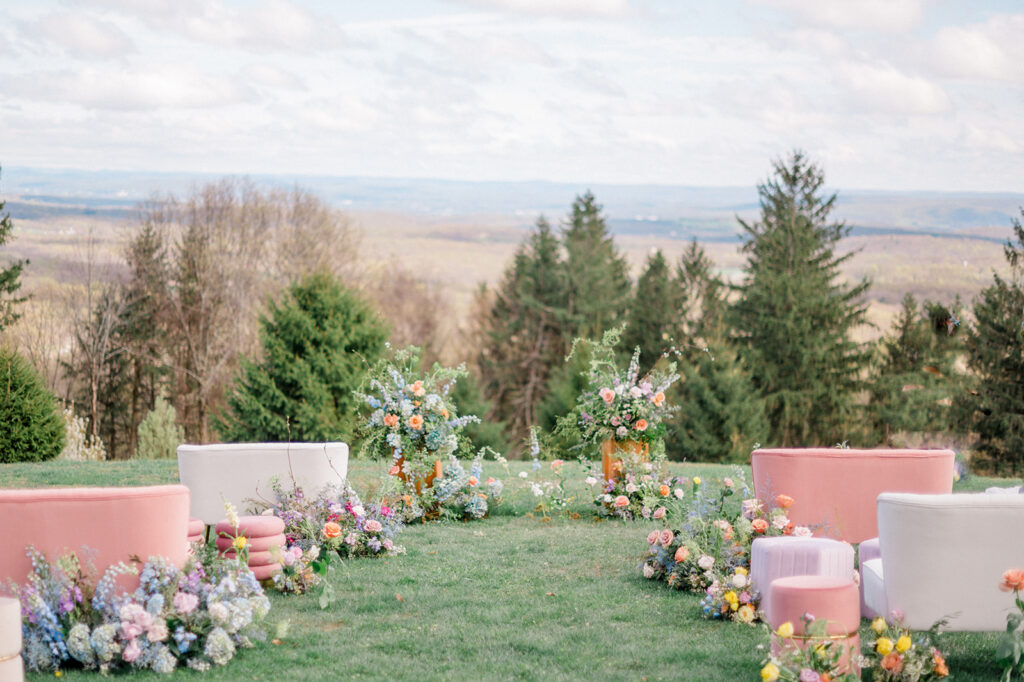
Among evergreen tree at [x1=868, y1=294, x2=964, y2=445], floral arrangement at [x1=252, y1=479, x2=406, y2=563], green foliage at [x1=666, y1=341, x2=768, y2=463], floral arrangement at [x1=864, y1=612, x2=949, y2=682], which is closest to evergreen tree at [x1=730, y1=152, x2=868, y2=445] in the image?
evergreen tree at [x1=868, y1=294, x2=964, y2=445]

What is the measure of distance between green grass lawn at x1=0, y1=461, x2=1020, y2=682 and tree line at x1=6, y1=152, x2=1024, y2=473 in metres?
12.7

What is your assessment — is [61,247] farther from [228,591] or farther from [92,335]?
[228,591]

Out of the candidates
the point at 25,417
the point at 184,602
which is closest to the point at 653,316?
the point at 25,417

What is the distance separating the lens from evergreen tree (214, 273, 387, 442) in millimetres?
20000

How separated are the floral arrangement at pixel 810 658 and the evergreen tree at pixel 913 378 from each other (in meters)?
24.5

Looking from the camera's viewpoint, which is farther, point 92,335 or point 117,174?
point 117,174

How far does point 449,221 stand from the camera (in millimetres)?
56688

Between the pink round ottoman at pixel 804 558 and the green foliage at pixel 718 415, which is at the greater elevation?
the pink round ottoman at pixel 804 558

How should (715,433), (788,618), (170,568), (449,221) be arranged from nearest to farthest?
(788,618) → (170,568) → (715,433) → (449,221)

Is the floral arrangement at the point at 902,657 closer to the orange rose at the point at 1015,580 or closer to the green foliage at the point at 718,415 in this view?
the orange rose at the point at 1015,580

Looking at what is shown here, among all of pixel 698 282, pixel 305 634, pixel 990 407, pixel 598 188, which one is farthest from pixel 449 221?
pixel 305 634

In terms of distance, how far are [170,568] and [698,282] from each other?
33970mm

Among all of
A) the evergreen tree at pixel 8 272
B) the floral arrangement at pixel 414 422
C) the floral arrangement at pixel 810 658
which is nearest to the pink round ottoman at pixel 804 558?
the floral arrangement at pixel 810 658

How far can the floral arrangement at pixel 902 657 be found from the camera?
440 centimetres
